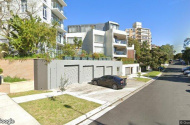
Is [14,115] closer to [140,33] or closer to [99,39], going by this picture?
[99,39]

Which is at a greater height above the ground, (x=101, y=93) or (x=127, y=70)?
(x=127, y=70)

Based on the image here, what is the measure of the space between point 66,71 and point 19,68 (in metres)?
5.22

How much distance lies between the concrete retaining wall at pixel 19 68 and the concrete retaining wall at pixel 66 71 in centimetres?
56

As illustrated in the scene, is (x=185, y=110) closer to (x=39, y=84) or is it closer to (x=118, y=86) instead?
(x=118, y=86)

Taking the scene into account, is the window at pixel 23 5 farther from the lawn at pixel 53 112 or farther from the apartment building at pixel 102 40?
the lawn at pixel 53 112

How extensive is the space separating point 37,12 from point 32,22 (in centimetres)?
567

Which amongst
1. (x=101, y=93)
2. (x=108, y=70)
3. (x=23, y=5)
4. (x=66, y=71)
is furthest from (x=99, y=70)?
(x=23, y=5)

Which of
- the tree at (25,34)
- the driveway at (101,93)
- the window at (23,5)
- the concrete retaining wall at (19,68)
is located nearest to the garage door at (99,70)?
the driveway at (101,93)

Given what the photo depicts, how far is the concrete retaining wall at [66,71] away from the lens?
38.8 ft

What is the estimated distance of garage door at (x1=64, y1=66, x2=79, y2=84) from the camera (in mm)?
14903

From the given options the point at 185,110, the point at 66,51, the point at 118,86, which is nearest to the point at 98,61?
the point at 66,51

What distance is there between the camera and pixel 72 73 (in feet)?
51.6

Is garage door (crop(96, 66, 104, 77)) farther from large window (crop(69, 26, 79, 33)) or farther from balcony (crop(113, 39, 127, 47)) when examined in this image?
large window (crop(69, 26, 79, 33))

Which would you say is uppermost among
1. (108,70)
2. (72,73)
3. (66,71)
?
(66,71)
